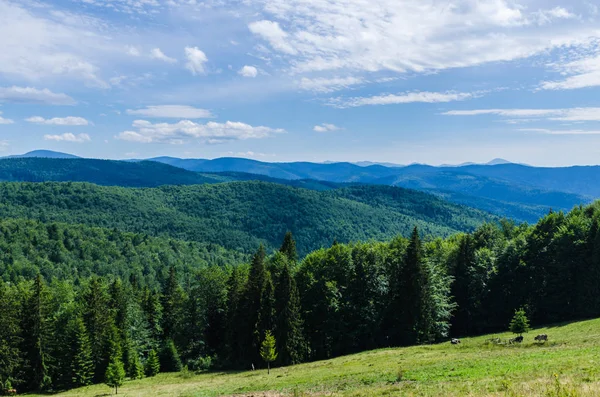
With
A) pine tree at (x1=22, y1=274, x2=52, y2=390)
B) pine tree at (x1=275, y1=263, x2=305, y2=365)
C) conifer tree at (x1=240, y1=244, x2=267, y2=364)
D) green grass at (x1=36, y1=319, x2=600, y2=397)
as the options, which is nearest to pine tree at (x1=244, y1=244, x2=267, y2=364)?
conifer tree at (x1=240, y1=244, x2=267, y2=364)

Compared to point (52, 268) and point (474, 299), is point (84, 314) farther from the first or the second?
point (52, 268)

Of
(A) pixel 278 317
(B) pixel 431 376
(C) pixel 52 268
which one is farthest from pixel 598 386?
(C) pixel 52 268

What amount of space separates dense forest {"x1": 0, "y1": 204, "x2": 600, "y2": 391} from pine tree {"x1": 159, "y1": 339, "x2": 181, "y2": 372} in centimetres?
18

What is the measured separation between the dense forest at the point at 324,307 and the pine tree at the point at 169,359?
7.0 inches

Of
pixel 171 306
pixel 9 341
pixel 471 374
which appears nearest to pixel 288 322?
pixel 171 306

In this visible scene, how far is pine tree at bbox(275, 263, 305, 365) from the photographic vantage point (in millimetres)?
61031

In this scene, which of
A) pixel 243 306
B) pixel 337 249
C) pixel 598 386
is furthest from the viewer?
pixel 337 249

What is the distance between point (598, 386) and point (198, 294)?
67.8 meters

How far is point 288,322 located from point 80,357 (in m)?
31.5

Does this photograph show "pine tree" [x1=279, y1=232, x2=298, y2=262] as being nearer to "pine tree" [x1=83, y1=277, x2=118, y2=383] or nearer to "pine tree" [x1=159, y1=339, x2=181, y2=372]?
"pine tree" [x1=159, y1=339, x2=181, y2=372]

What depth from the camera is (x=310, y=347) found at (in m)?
65.2

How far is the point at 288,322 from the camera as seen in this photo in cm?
6162

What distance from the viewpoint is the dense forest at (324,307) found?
62.3 metres

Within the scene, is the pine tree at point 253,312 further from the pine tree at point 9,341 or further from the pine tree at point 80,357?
the pine tree at point 9,341
